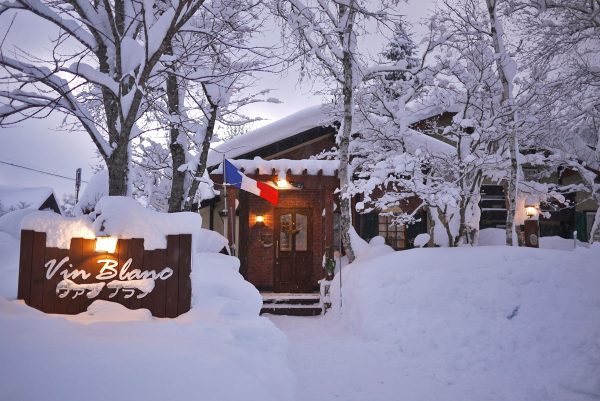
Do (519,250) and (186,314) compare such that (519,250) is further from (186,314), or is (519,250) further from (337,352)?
(186,314)

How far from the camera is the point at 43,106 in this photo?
4281 millimetres

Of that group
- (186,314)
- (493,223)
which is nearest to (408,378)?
(186,314)

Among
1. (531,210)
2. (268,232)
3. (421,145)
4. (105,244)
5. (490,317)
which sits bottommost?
(490,317)

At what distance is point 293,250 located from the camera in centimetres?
1205

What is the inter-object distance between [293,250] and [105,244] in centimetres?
812

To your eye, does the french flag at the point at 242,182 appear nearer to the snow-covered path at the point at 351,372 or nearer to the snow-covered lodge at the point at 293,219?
the snow-covered lodge at the point at 293,219

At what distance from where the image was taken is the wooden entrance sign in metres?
4.10

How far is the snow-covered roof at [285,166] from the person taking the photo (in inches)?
400

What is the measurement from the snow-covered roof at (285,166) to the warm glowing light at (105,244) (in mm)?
5845

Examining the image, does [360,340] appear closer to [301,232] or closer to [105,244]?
[105,244]

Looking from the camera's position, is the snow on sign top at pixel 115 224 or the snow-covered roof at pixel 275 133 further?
the snow-covered roof at pixel 275 133

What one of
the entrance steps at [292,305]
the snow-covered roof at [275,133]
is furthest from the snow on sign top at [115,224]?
the snow-covered roof at [275,133]

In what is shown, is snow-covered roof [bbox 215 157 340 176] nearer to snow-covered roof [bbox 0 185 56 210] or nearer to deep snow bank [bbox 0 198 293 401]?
deep snow bank [bbox 0 198 293 401]

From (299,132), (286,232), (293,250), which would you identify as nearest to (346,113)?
(299,132)
